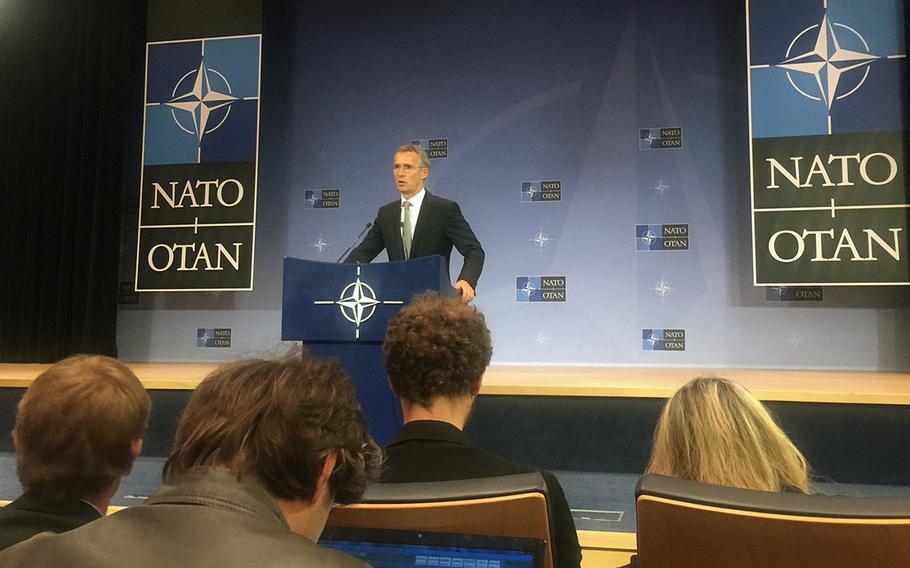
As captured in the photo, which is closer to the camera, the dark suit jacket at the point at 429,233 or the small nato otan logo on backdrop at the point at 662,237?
the dark suit jacket at the point at 429,233

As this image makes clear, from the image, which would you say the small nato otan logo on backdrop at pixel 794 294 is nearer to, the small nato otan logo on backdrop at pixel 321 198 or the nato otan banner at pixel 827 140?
the nato otan banner at pixel 827 140

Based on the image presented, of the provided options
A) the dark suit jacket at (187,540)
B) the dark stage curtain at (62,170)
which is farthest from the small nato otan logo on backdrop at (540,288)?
the dark suit jacket at (187,540)

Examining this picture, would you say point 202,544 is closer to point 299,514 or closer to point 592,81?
point 299,514

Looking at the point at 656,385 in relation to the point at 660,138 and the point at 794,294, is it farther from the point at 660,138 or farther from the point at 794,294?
the point at 660,138

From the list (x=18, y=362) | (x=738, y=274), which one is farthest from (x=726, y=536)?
(x=18, y=362)

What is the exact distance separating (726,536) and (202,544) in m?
0.55

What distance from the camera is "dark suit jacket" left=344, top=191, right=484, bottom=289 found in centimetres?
353

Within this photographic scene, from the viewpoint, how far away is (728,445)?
1140 millimetres

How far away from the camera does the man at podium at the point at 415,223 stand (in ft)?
11.6

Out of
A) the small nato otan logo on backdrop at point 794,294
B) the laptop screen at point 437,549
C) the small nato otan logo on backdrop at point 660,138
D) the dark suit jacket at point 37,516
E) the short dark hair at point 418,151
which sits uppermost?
the small nato otan logo on backdrop at point 660,138

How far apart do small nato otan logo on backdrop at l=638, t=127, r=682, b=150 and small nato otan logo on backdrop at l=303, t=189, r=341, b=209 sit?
2166mm

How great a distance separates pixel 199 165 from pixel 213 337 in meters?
1.27

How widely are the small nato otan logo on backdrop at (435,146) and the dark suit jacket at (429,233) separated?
1.48 m

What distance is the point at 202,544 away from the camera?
1.76ft
